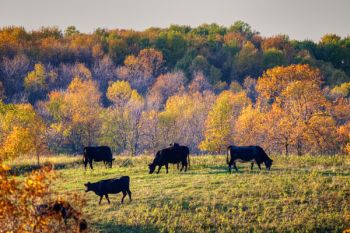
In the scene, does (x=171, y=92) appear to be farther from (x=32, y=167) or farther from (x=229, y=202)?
(x=229, y=202)

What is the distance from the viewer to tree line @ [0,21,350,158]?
2055 inches

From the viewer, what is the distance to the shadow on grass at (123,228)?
68.8 ft

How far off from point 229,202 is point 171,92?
256 feet

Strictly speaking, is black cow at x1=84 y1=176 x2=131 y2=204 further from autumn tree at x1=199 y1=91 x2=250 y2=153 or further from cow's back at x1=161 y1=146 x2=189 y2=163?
autumn tree at x1=199 y1=91 x2=250 y2=153

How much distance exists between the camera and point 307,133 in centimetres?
4853

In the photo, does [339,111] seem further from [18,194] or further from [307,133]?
[18,194]

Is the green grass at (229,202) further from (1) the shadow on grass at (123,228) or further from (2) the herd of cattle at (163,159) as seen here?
(2) the herd of cattle at (163,159)

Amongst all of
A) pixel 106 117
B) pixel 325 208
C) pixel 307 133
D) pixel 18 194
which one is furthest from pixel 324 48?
pixel 18 194

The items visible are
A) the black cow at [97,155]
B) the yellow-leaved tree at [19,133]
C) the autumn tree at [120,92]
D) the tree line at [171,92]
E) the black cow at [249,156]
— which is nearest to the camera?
the black cow at [249,156]

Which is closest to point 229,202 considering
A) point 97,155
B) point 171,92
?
point 97,155

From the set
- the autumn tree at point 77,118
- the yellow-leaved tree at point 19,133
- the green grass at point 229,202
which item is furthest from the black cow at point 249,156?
the autumn tree at point 77,118

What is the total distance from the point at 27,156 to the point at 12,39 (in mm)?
90940

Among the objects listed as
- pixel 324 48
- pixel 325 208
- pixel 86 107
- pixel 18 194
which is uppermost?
pixel 324 48

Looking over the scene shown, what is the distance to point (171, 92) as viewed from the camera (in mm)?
100812
